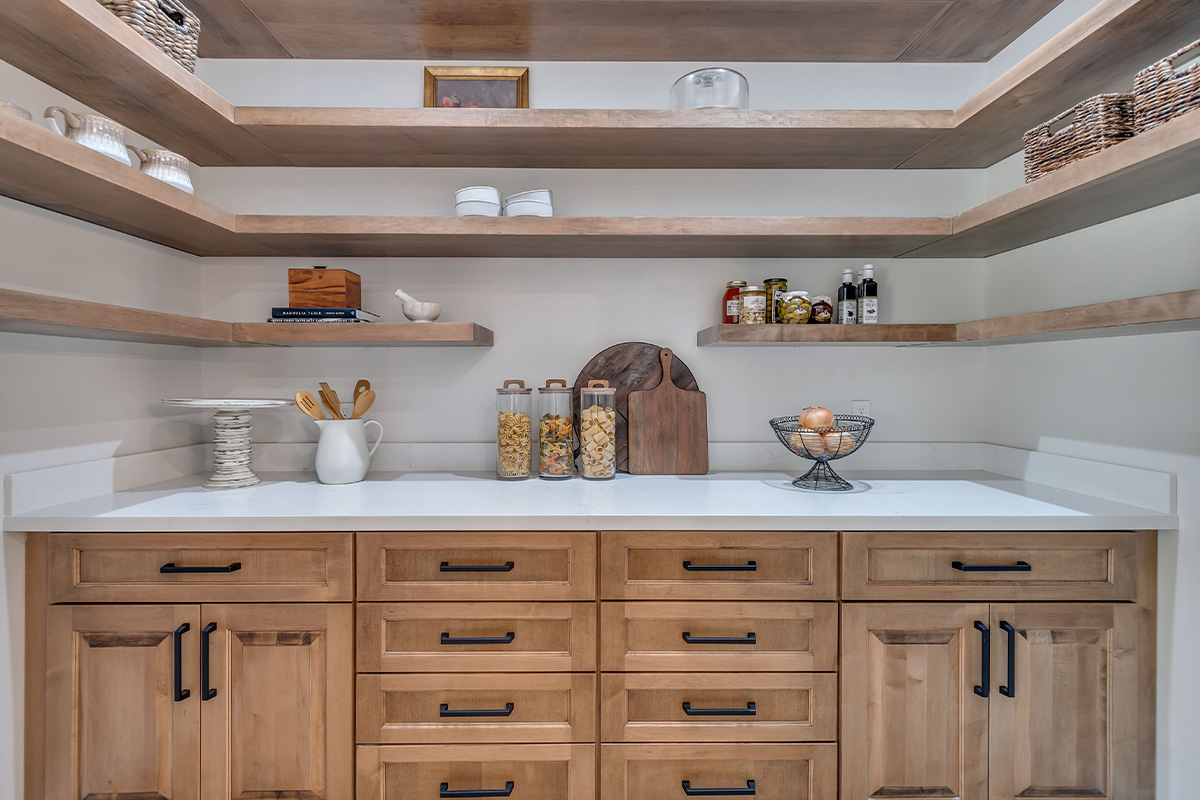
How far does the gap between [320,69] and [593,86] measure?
3.14 feet

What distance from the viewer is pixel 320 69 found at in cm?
201

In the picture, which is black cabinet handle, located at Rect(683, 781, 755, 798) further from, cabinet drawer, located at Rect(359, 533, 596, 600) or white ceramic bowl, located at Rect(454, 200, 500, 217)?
white ceramic bowl, located at Rect(454, 200, 500, 217)

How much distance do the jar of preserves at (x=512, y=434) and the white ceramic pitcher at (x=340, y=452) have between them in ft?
1.46

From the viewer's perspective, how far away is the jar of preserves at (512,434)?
1879 mm

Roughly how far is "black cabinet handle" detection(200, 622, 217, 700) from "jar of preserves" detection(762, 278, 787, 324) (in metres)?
1.81

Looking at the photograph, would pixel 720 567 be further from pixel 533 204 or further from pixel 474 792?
pixel 533 204

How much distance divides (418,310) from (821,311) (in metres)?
1.33

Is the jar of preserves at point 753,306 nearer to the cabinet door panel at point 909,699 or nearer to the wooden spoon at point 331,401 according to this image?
the cabinet door panel at point 909,699

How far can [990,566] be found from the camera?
1.38 meters

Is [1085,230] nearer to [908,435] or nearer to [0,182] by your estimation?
[908,435]

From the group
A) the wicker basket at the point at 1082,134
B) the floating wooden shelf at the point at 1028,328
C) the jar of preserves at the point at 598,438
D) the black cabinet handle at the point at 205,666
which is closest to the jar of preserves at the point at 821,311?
the floating wooden shelf at the point at 1028,328

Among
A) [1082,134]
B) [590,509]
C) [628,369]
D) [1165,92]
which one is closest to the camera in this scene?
[1165,92]

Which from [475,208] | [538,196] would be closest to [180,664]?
[475,208]

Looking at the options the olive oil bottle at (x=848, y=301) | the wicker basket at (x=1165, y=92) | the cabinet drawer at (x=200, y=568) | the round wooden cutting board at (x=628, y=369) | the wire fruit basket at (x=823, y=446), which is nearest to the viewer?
the wicker basket at (x=1165, y=92)
